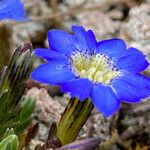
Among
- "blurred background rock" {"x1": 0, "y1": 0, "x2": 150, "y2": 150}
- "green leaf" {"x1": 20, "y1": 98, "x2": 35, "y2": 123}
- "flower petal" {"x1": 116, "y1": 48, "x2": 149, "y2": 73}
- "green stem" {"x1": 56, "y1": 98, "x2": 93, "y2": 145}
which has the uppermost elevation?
"flower petal" {"x1": 116, "y1": 48, "x2": 149, "y2": 73}

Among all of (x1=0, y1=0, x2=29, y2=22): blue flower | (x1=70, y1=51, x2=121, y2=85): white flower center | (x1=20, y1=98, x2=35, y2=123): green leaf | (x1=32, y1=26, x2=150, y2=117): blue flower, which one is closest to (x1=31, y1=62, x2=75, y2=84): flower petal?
(x1=32, y1=26, x2=150, y2=117): blue flower

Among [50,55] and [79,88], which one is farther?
[50,55]

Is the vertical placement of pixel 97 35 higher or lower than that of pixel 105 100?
lower

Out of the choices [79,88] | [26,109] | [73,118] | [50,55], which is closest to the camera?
[79,88]

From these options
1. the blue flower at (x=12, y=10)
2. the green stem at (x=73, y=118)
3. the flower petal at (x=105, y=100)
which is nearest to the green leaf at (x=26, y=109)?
the green stem at (x=73, y=118)

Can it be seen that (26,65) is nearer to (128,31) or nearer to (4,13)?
(4,13)

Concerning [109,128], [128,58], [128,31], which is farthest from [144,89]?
[128,31]

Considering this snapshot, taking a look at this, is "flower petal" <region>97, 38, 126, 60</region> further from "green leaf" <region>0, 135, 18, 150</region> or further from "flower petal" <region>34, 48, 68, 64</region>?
"green leaf" <region>0, 135, 18, 150</region>

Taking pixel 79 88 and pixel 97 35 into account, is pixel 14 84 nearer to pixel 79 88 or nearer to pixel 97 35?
pixel 79 88

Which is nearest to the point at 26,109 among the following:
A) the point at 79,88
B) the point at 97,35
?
the point at 79,88
